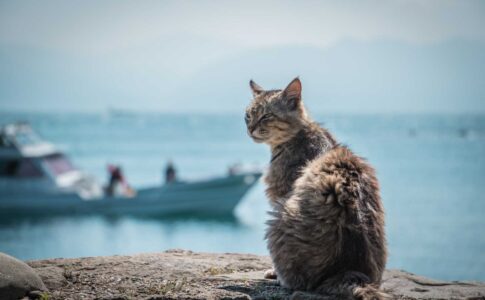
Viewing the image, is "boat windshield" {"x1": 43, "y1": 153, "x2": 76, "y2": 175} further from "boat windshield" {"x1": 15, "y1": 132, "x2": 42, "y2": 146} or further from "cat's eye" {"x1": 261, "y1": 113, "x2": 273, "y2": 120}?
"cat's eye" {"x1": 261, "y1": 113, "x2": 273, "y2": 120}

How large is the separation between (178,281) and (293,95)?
208 centimetres

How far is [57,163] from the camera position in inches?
1331

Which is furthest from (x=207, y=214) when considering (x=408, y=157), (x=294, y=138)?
(x=408, y=157)

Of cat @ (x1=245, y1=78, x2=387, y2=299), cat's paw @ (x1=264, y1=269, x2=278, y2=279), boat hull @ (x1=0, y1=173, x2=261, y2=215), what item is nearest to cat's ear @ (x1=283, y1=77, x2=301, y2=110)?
cat @ (x1=245, y1=78, x2=387, y2=299)

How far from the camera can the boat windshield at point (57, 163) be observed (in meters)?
32.8

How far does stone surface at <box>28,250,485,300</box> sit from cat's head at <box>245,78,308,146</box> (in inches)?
Result: 52.8

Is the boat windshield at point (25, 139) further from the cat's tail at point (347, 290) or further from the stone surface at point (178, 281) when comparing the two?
the cat's tail at point (347, 290)

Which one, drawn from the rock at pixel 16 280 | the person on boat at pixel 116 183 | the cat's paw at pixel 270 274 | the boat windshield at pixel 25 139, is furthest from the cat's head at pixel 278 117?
the boat windshield at pixel 25 139

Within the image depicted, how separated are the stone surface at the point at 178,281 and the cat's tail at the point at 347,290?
0.32 m

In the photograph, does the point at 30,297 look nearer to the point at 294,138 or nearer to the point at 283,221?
the point at 283,221

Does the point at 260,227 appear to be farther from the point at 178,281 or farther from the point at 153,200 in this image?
the point at 178,281

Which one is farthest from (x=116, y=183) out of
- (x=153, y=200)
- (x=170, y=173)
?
(x=170, y=173)

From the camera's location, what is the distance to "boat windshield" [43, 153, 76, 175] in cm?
3280

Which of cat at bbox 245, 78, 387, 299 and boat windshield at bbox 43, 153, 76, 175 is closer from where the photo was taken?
cat at bbox 245, 78, 387, 299
